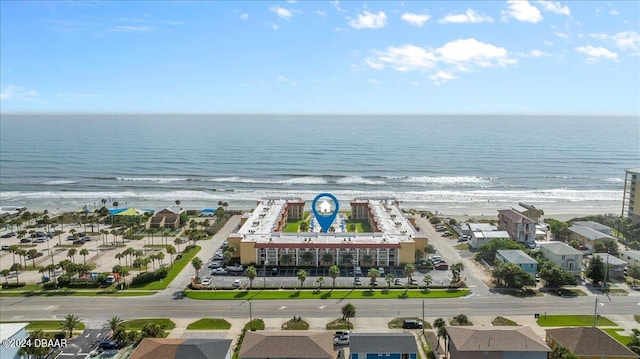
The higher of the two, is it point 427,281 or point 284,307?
point 427,281

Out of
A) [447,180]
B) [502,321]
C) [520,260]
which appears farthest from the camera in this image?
[447,180]

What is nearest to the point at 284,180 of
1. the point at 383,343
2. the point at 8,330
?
the point at 8,330

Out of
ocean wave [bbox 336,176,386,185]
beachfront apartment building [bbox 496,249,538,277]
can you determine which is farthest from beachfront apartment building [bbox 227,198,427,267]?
ocean wave [bbox 336,176,386,185]

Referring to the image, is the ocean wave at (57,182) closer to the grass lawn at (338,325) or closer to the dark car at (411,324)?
the grass lawn at (338,325)

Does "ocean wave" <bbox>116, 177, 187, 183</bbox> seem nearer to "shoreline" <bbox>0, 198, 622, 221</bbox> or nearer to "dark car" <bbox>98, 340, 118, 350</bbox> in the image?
"shoreline" <bbox>0, 198, 622, 221</bbox>

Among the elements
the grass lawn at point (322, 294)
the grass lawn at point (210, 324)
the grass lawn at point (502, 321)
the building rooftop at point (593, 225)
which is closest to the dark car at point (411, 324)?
the grass lawn at point (322, 294)

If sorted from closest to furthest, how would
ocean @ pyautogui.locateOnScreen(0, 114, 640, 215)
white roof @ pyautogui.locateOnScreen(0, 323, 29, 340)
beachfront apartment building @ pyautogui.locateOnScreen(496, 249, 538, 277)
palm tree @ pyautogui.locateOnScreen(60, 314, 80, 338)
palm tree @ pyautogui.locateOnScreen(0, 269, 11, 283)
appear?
white roof @ pyautogui.locateOnScreen(0, 323, 29, 340) → palm tree @ pyautogui.locateOnScreen(60, 314, 80, 338) → palm tree @ pyautogui.locateOnScreen(0, 269, 11, 283) → beachfront apartment building @ pyautogui.locateOnScreen(496, 249, 538, 277) → ocean @ pyautogui.locateOnScreen(0, 114, 640, 215)

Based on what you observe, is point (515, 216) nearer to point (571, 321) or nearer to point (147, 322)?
point (571, 321)
